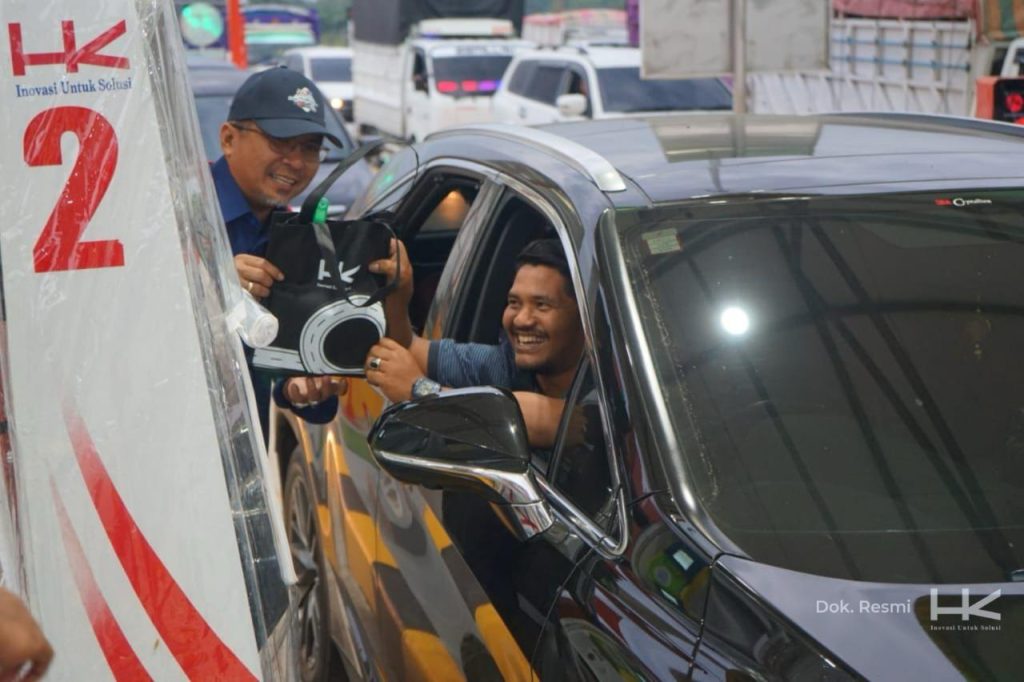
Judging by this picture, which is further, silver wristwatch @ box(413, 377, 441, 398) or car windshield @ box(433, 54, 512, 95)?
car windshield @ box(433, 54, 512, 95)

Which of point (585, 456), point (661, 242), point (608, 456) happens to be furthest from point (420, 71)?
point (608, 456)

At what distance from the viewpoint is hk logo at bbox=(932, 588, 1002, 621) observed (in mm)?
2223

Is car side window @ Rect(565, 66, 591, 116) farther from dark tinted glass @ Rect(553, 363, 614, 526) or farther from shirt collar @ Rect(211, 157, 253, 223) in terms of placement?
dark tinted glass @ Rect(553, 363, 614, 526)

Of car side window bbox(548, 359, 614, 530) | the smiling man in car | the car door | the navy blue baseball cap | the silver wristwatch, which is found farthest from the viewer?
the navy blue baseball cap

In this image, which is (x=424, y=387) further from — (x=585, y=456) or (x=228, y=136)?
(x=228, y=136)

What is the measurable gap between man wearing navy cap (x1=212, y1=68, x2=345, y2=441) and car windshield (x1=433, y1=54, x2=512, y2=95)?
18209mm

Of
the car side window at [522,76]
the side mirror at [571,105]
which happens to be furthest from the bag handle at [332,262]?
the car side window at [522,76]

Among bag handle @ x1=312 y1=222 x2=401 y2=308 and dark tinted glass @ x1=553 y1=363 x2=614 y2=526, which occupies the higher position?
bag handle @ x1=312 y1=222 x2=401 y2=308

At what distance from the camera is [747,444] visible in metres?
2.61

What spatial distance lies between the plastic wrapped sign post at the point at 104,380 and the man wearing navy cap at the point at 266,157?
1.57 meters

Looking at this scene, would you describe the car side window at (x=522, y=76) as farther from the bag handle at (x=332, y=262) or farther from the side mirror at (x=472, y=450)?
the side mirror at (x=472, y=450)

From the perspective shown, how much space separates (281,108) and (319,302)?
646 millimetres

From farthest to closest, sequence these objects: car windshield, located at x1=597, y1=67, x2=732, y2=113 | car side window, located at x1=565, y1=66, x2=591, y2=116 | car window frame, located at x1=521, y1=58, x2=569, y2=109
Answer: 1. car window frame, located at x1=521, y1=58, x2=569, y2=109
2. car side window, located at x1=565, y1=66, x2=591, y2=116
3. car windshield, located at x1=597, y1=67, x2=732, y2=113

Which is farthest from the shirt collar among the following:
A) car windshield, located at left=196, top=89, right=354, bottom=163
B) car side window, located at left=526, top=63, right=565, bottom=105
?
car side window, located at left=526, top=63, right=565, bottom=105
